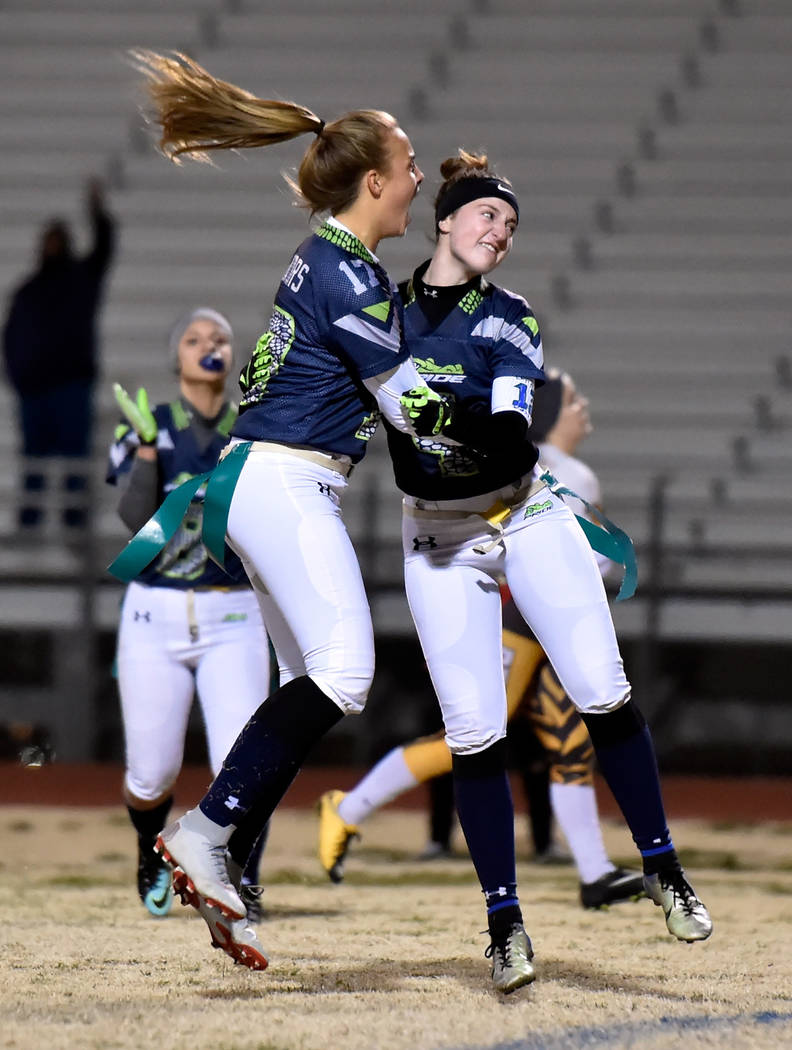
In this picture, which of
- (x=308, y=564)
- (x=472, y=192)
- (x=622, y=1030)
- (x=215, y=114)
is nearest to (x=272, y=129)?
(x=215, y=114)

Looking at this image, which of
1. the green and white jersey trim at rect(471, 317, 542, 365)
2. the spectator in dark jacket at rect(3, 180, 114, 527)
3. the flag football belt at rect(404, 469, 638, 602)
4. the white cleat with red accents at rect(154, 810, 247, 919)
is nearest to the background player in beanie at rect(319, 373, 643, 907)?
the flag football belt at rect(404, 469, 638, 602)

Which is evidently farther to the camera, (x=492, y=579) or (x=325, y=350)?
(x=492, y=579)

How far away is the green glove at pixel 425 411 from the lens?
3482 mm

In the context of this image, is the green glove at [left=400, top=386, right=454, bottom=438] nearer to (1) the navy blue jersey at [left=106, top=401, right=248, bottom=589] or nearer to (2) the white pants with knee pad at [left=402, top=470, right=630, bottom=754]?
(2) the white pants with knee pad at [left=402, top=470, right=630, bottom=754]

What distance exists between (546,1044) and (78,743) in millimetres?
6613

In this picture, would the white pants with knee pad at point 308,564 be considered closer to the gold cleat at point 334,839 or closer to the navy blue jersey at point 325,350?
the navy blue jersey at point 325,350

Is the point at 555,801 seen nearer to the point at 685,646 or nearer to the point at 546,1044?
the point at 546,1044

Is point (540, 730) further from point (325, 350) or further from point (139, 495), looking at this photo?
point (325, 350)

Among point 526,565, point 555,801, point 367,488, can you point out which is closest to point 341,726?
point 367,488

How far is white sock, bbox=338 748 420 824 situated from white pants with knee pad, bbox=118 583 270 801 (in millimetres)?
872

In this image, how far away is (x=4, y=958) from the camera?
4145 mm

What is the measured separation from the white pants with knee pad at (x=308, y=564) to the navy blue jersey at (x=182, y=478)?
1.33 meters

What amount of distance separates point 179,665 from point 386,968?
1330 mm

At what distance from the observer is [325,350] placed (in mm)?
3600
